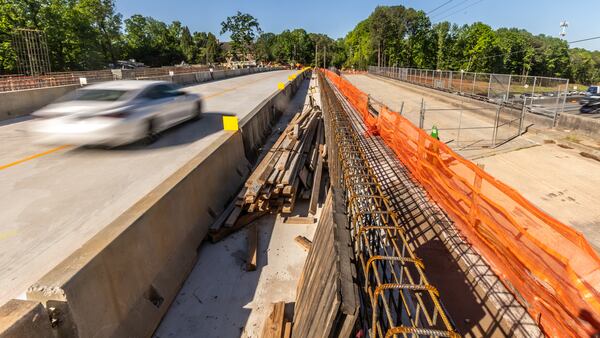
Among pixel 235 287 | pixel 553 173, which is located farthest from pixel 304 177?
pixel 553 173

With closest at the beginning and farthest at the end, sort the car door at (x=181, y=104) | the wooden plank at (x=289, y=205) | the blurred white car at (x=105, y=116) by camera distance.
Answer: the wooden plank at (x=289, y=205) → the blurred white car at (x=105, y=116) → the car door at (x=181, y=104)

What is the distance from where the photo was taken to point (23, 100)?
1394 centimetres

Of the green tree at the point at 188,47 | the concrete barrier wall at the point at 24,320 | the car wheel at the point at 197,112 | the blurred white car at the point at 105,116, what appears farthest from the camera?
the green tree at the point at 188,47

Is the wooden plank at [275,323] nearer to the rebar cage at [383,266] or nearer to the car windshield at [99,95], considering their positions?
the rebar cage at [383,266]

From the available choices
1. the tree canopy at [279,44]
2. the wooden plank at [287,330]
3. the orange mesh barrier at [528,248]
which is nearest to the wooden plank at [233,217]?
the wooden plank at [287,330]

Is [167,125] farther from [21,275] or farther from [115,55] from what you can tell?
[115,55]

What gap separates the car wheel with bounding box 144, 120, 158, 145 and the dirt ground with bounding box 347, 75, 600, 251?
33.5 feet

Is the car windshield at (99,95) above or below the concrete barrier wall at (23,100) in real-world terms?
above

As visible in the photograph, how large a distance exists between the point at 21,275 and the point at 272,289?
130 inches

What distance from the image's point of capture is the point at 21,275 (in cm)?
394

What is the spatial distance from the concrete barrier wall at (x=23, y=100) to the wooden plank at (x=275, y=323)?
567 inches

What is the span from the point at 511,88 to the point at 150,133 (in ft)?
72.8

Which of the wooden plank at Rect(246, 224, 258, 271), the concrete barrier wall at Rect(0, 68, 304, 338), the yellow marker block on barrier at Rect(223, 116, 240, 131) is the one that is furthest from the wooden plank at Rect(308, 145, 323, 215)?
the yellow marker block on barrier at Rect(223, 116, 240, 131)

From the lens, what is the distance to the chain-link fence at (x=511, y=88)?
17.0 m
